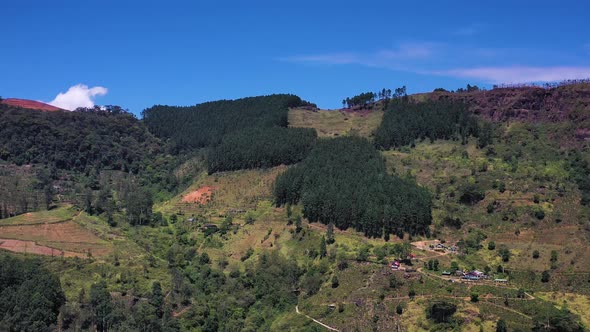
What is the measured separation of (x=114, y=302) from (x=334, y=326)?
41084 mm

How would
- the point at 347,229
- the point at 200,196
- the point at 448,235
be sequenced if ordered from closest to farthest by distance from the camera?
the point at 448,235 < the point at 347,229 < the point at 200,196

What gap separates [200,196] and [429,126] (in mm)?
71696

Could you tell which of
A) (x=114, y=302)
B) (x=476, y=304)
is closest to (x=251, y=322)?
(x=114, y=302)

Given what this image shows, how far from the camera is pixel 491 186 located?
5655 inches

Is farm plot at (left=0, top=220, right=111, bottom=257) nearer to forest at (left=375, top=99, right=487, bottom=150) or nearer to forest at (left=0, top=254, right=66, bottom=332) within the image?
forest at (left=0, top=254, right=66, bottom=332)

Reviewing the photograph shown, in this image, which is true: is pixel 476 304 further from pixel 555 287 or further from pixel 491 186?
pixel 491 186

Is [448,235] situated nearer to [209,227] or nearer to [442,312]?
[442,312]

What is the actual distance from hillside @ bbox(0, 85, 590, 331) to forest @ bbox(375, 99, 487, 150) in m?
0.54

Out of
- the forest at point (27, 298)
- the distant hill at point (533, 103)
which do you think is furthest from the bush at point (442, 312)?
the distant hill at point (533, 103)

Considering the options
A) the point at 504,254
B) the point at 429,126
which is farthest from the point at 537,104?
the point at 504,254

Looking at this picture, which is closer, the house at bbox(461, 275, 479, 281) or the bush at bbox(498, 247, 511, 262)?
the house at bbox(461, 275, 479, 281)

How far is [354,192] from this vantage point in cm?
14088

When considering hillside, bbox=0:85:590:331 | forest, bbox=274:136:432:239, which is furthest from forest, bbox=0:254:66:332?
forest, bbox=274:136:432:239

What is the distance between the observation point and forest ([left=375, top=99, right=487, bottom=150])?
586ft
